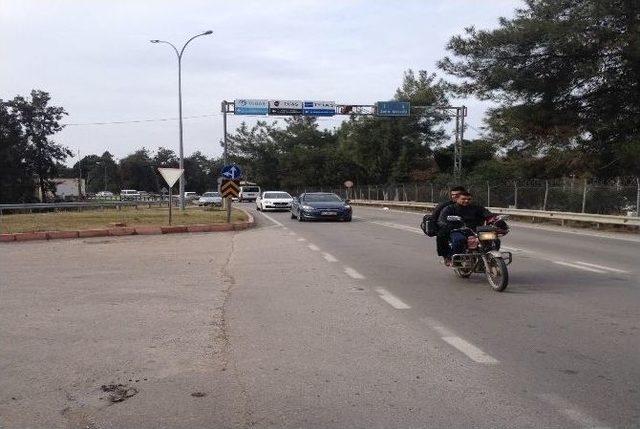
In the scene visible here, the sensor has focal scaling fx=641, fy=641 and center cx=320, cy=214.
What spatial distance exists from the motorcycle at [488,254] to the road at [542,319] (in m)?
0.21

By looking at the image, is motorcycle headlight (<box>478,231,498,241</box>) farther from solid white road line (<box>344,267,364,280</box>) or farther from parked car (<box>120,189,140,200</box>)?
parked car (<box>120,189,140,200</box>)

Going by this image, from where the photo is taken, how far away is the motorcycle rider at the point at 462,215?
9.60 metres

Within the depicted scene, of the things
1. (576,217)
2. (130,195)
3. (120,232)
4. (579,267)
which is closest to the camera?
(579,267)

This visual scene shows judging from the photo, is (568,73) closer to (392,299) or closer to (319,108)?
(319,108)

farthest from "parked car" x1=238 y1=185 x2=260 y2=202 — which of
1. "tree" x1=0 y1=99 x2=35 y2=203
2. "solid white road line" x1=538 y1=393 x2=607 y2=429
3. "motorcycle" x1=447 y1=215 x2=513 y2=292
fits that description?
"solid white road line" x1=538 y1=393 x2=607 y2=429

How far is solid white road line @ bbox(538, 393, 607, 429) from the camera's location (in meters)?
3.97

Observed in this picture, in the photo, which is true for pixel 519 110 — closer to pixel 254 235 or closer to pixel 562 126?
pixel 562 126

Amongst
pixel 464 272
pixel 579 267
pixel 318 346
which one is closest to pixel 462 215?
pixel 464 272

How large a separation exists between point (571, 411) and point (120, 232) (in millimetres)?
17491

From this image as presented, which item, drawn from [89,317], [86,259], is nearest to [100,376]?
[89,317]

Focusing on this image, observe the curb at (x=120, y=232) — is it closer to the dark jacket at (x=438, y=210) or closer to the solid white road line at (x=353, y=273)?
the solid white road line at (x=353, y=273)

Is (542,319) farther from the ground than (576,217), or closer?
closer

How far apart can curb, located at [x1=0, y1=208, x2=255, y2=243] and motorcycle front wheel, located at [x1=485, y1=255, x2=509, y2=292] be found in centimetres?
1357

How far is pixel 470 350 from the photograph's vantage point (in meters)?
5.69
